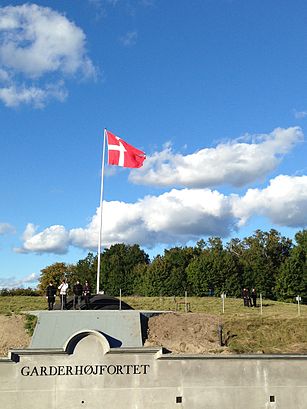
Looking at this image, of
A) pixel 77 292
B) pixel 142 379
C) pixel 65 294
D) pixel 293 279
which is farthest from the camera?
pixel 293 279

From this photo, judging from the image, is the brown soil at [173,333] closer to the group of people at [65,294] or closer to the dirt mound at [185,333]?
the dirt mound at [185,333]

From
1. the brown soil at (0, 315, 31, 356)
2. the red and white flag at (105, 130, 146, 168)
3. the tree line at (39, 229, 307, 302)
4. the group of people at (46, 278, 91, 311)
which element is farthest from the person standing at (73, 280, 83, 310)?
the tree line at (39, 229, 307, 302)

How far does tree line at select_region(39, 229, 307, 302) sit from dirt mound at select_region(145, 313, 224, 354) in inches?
1953

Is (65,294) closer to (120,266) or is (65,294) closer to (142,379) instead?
(142,379)

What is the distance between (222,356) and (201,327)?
433 centimetres

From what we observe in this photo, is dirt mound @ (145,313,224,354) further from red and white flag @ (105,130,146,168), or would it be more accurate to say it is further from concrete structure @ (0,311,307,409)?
red and white flag @ (105,130,146,168)

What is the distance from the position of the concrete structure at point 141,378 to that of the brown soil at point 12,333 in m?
2.58

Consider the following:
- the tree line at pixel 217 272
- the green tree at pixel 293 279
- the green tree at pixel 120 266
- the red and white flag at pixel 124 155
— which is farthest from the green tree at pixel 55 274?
the red and white flag at pixel 124 155

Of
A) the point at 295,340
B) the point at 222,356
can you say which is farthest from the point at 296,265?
the point at 222,356

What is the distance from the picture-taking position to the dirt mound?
80.6 feet

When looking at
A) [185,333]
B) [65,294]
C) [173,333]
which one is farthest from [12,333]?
[185,333]

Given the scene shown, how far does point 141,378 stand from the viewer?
22.5 meters

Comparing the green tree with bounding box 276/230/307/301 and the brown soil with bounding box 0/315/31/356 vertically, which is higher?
the green tree with bounding box 276/230/307/301

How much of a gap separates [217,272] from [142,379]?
5943cm
